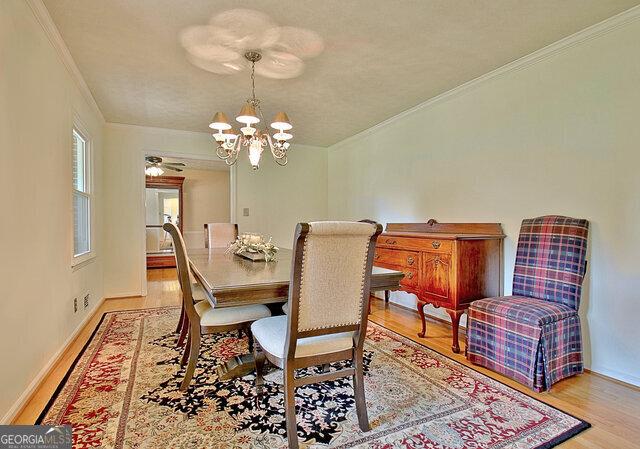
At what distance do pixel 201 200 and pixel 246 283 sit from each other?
7.14m

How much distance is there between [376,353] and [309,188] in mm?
3588

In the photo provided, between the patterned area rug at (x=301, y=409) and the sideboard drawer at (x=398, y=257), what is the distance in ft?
2.93

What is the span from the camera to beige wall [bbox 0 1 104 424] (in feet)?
5.45

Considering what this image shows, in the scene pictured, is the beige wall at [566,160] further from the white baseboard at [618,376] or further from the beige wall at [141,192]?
the beige wall at [141,192]

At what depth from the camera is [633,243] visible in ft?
6.93

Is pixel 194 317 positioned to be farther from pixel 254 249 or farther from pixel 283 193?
pixel 283 193

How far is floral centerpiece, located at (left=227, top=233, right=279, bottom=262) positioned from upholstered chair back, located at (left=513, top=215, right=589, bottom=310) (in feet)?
6.24

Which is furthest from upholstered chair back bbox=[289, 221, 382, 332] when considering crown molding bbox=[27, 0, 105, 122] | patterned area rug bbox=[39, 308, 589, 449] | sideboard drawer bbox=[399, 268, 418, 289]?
crown molding bbox=[27, 0, 105, 122]

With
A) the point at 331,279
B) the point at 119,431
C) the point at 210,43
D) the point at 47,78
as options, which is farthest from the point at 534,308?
the point at 47,78

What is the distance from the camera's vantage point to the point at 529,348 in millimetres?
2027

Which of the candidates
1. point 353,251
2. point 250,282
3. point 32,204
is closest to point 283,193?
point 32,204

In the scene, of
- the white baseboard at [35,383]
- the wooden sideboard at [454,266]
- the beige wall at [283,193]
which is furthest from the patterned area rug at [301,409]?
the beige wall at [283,193]

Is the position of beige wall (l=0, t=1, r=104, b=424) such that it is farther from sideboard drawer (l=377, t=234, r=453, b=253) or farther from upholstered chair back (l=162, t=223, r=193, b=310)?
sideboard drawer (l=377, t=234, r=453, b=253)

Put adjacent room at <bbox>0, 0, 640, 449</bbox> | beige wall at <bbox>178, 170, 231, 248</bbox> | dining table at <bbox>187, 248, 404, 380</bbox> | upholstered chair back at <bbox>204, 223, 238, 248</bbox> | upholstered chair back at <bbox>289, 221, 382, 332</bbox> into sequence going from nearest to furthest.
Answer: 1. upholstered chair back at <bbox>289, 221, 382, 332</bbox>
2. dining table at <bbox>187, 248, 404, 380</bbox>
3. adjacent room at <bbox>0, 0, 640, 449</bbox>
4. upholstered chair back at <bbox>204, 223, 238, 248</bbox>
5. beige wall at <bbox>178, 170, 231, 248</bbox>
